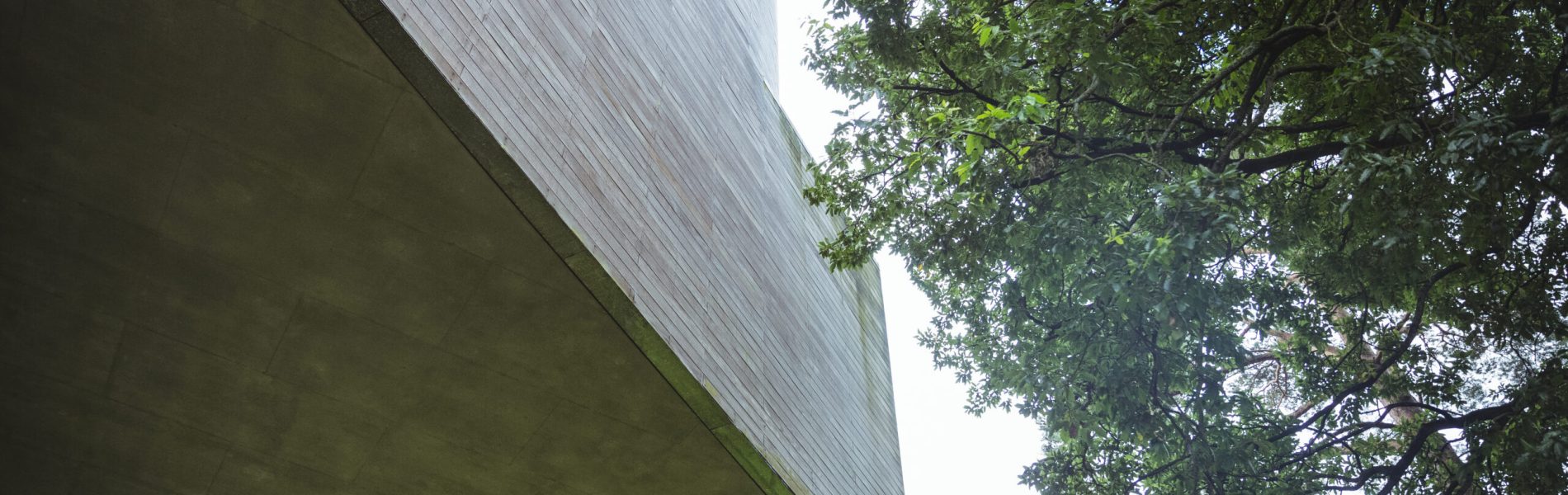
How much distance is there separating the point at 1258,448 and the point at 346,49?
860cm

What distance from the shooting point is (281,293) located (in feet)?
12.8

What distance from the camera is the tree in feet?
18.1

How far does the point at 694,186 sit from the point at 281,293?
2.08 metres

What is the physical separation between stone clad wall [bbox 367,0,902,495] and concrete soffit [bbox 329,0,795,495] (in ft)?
0.11

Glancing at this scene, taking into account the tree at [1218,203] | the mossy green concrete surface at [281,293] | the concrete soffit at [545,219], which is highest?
the tree at [1218,203]

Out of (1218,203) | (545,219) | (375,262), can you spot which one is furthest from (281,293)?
(1218,203)

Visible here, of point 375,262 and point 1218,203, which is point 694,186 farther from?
point 1218,203

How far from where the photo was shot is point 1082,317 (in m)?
9.91

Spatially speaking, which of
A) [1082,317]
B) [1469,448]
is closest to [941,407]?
[1082,317]

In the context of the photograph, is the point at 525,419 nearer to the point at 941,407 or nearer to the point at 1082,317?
the point at 1082,317

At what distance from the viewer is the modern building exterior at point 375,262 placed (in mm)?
3248

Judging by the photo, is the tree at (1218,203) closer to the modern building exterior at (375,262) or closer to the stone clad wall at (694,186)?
the stone clad wall at (694,186)

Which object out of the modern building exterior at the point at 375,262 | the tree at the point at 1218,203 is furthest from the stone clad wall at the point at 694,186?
the tree at the point at 1218,203

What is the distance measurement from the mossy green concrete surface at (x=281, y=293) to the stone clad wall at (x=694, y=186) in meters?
0.21
